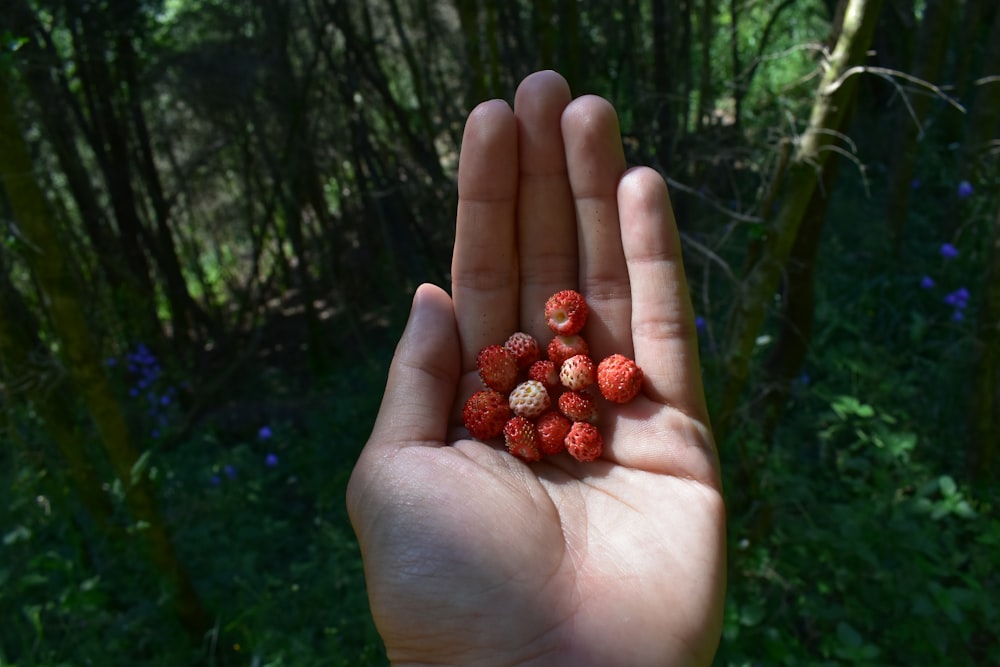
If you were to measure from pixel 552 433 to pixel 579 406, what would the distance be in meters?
0.09

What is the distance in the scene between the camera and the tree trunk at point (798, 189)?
1.69m

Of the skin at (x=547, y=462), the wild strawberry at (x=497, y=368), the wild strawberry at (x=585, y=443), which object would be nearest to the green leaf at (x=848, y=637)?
the skin at (x=547, y=462)

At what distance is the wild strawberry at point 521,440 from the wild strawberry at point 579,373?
0.51 feet

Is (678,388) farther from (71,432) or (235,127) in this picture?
(235,127)

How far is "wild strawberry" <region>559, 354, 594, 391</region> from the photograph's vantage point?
1688 millimetres

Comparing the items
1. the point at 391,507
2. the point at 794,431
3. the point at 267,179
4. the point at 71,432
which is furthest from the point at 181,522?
the point at 267,179

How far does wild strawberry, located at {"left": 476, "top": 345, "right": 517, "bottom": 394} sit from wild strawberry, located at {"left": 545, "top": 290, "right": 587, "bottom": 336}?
137 millimetres

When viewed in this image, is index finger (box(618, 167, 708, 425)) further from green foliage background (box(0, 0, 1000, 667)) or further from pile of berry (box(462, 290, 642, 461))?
green foliage background (box(0, 0, 1000, 667))

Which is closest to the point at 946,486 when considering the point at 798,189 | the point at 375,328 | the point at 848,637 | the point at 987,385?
the point at 987,385

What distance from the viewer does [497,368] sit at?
167 cm

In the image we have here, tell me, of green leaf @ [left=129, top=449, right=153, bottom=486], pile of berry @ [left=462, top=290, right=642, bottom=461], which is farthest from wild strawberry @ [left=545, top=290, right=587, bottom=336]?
green leaf @ [left=129, top=449, right=153, bottom=486]

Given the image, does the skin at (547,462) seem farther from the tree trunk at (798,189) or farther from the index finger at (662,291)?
the tree trunk at (798,189)

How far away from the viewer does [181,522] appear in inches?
108

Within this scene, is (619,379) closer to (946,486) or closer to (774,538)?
(774,538)
